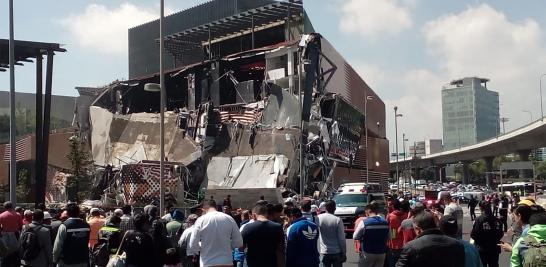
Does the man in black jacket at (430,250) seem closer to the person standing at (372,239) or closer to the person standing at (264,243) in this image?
the person standing at (264,243)

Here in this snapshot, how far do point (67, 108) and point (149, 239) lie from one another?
330 feet

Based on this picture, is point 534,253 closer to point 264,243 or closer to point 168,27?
point 264,243

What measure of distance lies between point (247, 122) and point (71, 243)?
37.5 m

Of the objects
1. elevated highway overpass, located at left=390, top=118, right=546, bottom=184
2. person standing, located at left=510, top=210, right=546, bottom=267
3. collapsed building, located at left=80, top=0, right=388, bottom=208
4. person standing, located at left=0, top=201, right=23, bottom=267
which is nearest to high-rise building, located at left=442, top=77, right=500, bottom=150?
elevated highway overpass, located at left=390, top=118, right=546, bottom=184

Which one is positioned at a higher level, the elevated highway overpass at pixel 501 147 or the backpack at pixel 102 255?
the elevated highway overpass at pixel 501 147

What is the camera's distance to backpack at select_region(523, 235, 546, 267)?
557cm

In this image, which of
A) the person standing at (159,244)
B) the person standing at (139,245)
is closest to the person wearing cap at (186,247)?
the person standing at (159,244)

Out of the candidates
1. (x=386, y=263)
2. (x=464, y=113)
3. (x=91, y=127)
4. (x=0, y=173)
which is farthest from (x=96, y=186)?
(x=464, y=113)

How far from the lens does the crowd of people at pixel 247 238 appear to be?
22.7 ft

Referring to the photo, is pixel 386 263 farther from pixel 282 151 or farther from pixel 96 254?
pixel 282 151

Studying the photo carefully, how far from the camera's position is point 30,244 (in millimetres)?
10281

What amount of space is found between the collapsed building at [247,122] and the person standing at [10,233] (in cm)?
2116

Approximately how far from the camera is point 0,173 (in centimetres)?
6172

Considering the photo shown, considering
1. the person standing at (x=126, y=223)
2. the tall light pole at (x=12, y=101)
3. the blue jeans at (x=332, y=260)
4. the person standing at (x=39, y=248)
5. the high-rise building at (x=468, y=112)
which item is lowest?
the blue jeans at (x=332, y=260)
